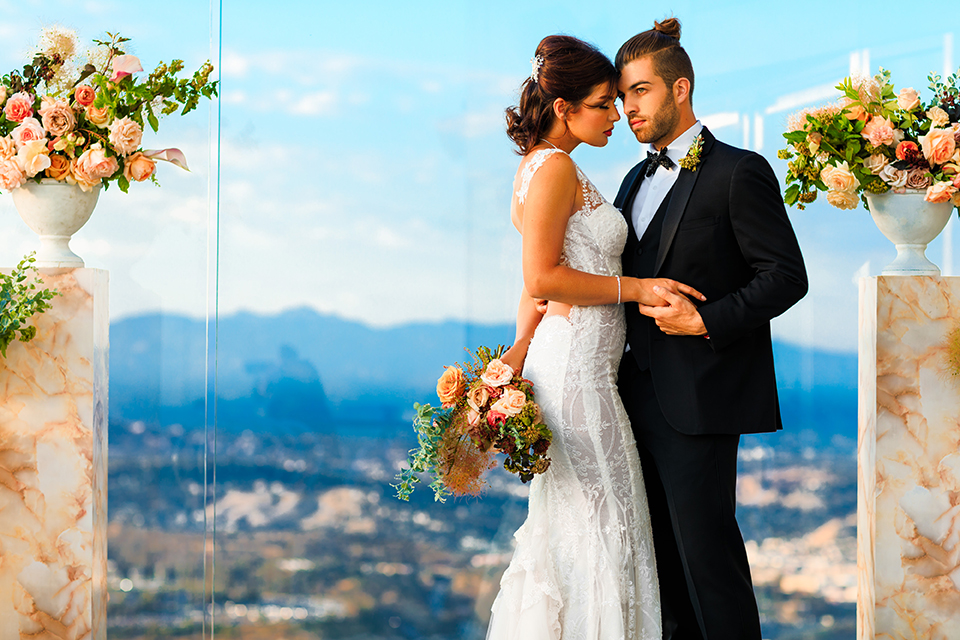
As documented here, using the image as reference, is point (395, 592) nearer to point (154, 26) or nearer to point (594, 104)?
point (594, 104)

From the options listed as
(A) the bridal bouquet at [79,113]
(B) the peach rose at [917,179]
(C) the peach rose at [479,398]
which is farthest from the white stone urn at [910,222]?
(A) the bridal bouquet at [79,113]

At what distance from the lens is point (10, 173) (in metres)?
2.56

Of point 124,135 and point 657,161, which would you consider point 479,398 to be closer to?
point 657,161

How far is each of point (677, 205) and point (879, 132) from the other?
0.84 meters

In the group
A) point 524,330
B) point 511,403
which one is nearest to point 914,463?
point 524,330

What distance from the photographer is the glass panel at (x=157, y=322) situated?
326 cm

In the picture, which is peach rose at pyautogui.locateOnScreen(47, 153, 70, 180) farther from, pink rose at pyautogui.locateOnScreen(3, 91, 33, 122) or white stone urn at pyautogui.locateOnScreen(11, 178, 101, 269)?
pink rose at pyautogui.locateOnScreen(3, 91, 33, 122)

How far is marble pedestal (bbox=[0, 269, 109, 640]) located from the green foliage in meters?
0.08

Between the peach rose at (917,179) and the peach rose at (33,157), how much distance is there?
9.32 ft

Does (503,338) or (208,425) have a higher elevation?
(503,338)

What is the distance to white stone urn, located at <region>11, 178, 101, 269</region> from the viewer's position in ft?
8.71

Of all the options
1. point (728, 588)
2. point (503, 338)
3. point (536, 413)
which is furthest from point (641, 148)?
point (728, 588)

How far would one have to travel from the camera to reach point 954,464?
106 inches

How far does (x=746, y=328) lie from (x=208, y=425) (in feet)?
7.52
